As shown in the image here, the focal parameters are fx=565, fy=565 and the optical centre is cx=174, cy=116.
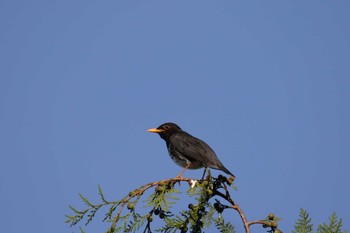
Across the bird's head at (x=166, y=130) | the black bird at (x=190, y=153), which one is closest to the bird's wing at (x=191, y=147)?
the black bird at (x=190, y=153)

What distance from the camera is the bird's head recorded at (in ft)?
34.5

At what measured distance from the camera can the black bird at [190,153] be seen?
847 centimetres

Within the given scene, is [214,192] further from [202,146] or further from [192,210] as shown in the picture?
[202,146]

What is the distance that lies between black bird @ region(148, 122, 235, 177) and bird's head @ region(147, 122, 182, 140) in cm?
36

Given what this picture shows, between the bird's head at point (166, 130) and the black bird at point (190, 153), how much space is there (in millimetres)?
364

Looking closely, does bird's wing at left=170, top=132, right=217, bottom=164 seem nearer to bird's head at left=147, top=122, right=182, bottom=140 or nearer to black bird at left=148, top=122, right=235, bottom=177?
black bird at left=148, top=122, right=235, bottom=177

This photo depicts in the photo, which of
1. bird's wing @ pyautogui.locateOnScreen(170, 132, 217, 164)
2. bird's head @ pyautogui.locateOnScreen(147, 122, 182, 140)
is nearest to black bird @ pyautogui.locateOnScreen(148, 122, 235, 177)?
bird's wing @ pyautogui.locateOnScreen(170, 132, 217, 164)

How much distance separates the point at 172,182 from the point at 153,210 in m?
0.40

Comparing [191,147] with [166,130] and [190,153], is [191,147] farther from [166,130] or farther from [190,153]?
[166,130]

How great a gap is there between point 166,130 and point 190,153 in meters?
1.89

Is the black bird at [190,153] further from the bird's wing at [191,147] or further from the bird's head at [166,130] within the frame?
the bird's head at [166,130]

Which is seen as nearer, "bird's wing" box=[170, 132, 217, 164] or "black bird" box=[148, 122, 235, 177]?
"black bird" box=[148, 122, 235, 177]

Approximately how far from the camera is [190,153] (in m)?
8.88

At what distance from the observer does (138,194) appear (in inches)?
183
